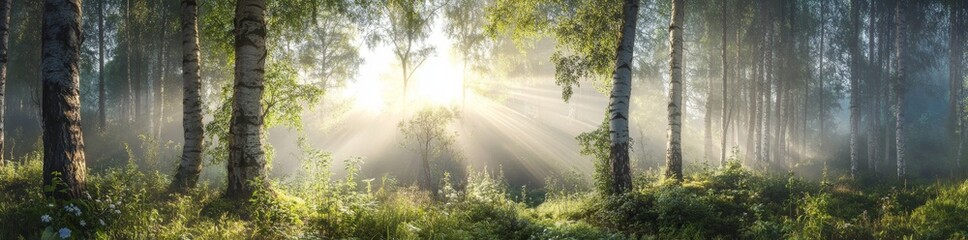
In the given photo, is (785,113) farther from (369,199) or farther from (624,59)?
(369,199)

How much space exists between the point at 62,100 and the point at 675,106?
11678mm

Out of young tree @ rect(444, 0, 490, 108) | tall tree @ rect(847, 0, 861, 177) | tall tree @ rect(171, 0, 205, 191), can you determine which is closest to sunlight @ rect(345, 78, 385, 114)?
young tree @ rect(444, 0, 490, 108)

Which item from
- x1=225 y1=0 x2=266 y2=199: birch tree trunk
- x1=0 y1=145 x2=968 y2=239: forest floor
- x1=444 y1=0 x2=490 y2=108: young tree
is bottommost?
x1=0 y1=145 x2=968 y2=239: forest floor

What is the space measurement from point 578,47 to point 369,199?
625 cm

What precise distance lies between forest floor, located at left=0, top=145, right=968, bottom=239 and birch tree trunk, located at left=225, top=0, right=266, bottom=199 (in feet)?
1.39

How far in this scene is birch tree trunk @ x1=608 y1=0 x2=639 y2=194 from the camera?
9477 mm

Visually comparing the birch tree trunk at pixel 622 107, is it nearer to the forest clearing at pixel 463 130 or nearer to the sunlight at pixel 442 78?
the forest clearing at pixel 463 130

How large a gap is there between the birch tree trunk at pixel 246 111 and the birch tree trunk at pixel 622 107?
648cm

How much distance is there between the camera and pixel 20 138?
2239 centimetres

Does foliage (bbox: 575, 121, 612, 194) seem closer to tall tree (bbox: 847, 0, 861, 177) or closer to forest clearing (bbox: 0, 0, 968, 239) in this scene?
forest clearing (bbox: 0, 0, 968, 239)

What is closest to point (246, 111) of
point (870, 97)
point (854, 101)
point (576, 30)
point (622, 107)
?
point (622, 107)

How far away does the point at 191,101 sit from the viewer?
9.13 meters

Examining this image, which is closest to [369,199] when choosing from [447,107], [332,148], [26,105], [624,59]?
[624,59]

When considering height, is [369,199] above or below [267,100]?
below
